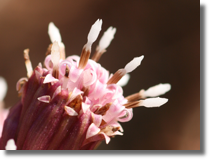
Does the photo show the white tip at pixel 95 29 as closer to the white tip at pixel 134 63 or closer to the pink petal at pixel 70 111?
the white tip at pixel 134 63

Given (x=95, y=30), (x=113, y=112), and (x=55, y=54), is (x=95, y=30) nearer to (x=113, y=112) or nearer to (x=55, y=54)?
(x=55, y=54)

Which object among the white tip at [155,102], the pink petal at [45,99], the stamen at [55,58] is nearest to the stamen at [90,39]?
the stamen at [55,58]

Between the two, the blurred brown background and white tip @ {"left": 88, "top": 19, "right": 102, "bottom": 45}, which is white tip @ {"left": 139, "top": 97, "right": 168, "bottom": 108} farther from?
the blurred brown background

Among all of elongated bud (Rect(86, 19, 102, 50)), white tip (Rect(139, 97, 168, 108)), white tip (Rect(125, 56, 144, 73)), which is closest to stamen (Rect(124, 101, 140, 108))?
white tip (Rect(139, 97, 168, 108))

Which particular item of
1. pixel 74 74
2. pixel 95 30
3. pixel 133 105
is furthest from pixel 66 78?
pixel 133 105

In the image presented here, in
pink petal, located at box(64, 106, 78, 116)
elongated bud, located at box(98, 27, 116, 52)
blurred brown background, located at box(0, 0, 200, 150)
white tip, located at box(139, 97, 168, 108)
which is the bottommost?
pink petal, located at box(64, 106, 78, 116)

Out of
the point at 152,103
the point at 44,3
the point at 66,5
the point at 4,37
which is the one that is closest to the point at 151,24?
the point at 66,5

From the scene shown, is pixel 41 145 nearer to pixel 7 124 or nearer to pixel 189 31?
pixel 7 124
